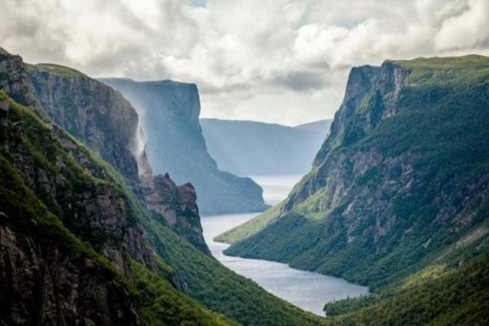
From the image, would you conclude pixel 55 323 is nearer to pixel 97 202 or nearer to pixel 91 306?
pixel 91 306

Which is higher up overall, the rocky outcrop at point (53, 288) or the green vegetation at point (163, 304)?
the rocky outcrop at point (53, 288)

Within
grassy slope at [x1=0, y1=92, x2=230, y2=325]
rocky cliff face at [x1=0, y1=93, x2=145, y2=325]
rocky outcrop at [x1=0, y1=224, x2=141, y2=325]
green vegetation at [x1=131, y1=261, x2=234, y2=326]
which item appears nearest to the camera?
rocky outcrop at [x1=0, y1=224, x2=141, y2=325]

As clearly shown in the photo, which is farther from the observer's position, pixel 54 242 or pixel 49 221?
pixel 49 221

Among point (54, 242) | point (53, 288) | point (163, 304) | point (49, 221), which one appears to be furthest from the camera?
point (163, 304)

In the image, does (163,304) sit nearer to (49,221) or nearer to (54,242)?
(49,221)

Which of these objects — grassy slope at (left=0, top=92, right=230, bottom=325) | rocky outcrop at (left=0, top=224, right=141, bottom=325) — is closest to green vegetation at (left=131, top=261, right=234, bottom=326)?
grassy slope at (left=0, top=92, right=230, bottom=325)

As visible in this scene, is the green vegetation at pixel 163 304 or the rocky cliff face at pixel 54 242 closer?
the rocky cliff face at pixel 54 242

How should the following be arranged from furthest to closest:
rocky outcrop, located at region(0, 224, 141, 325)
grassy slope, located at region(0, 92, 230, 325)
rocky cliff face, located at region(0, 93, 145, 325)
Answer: grassy slope, located at region(0, 92, 230, 325)
rocky cliff face, located at region(0, 93, 145, 325)
rocky outcrop, located at region(0, 224, 141, 325)

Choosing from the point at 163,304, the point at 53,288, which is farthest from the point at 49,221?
the point at 163,304

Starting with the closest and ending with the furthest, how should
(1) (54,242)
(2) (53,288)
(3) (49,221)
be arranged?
(2) (53,288) → (1) (54,242) → (3) (49,221)

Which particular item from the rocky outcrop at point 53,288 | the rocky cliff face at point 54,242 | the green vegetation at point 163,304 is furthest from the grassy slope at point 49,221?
the rocky outcrop at point 53,288

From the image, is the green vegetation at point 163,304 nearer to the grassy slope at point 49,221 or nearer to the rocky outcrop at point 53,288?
the grassy slope at point 49,221

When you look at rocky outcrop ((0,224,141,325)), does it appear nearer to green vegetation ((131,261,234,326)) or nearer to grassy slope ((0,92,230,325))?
grassy slope ((0,92,230,325))
